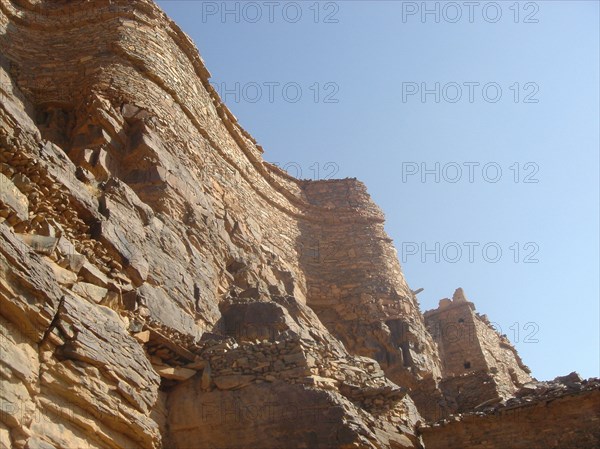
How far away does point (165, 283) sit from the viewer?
492 inches

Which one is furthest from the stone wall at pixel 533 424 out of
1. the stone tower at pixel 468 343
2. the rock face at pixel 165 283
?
the stone tower at pixel 468 343

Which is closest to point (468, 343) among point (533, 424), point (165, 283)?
point (533, 424)

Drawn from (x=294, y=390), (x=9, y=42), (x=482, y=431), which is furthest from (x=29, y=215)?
(x=9, y=42)

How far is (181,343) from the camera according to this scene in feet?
37.2

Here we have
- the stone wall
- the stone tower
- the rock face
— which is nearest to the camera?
the rock face

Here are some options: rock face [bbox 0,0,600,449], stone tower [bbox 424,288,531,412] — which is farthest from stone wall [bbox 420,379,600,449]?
stone tower [bbox 424,288,531,412]

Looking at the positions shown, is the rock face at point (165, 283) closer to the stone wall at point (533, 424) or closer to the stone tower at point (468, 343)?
the stone wall at point (533, 424)

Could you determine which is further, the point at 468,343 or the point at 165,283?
the point at 468,343

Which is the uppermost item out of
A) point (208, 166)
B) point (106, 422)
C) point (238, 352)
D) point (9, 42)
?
point (9, 42)

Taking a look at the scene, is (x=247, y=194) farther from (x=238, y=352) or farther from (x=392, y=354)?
(x=238, y=352)

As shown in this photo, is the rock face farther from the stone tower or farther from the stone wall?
the stone tower

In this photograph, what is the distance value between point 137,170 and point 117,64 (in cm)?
376

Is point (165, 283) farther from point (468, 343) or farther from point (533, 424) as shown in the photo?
point (468, 343)

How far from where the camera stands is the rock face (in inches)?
349
